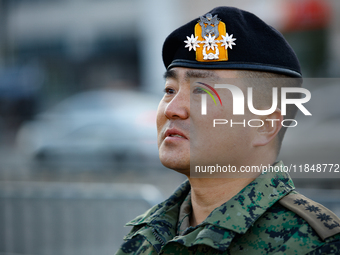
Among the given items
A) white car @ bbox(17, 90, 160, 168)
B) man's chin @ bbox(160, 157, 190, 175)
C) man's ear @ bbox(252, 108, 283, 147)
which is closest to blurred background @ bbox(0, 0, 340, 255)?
white car @ bbox(17, 90, 160, 168)

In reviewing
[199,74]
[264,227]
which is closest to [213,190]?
[264,227]

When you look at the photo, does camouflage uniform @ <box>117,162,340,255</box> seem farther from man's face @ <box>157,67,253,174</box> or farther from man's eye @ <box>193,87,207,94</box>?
man's eye @ <box>193,87,207,94</box>

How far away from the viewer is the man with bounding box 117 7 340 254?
1866mm

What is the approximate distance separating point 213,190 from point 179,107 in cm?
48

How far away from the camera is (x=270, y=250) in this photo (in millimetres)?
1759

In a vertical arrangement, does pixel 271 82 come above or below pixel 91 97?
above

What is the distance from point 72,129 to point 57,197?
21.7ft

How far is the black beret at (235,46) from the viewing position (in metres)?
Answer: 1.99

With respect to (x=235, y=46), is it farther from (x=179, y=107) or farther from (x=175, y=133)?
(x=175, y=133)

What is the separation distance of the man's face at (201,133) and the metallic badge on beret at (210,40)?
0.27 feet

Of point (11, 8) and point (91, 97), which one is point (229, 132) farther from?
point (11, 8)

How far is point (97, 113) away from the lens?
12625 mm

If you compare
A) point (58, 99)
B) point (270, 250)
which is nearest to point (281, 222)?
point (270, 250)

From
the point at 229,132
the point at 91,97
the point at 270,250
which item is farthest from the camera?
the point at 91,97
